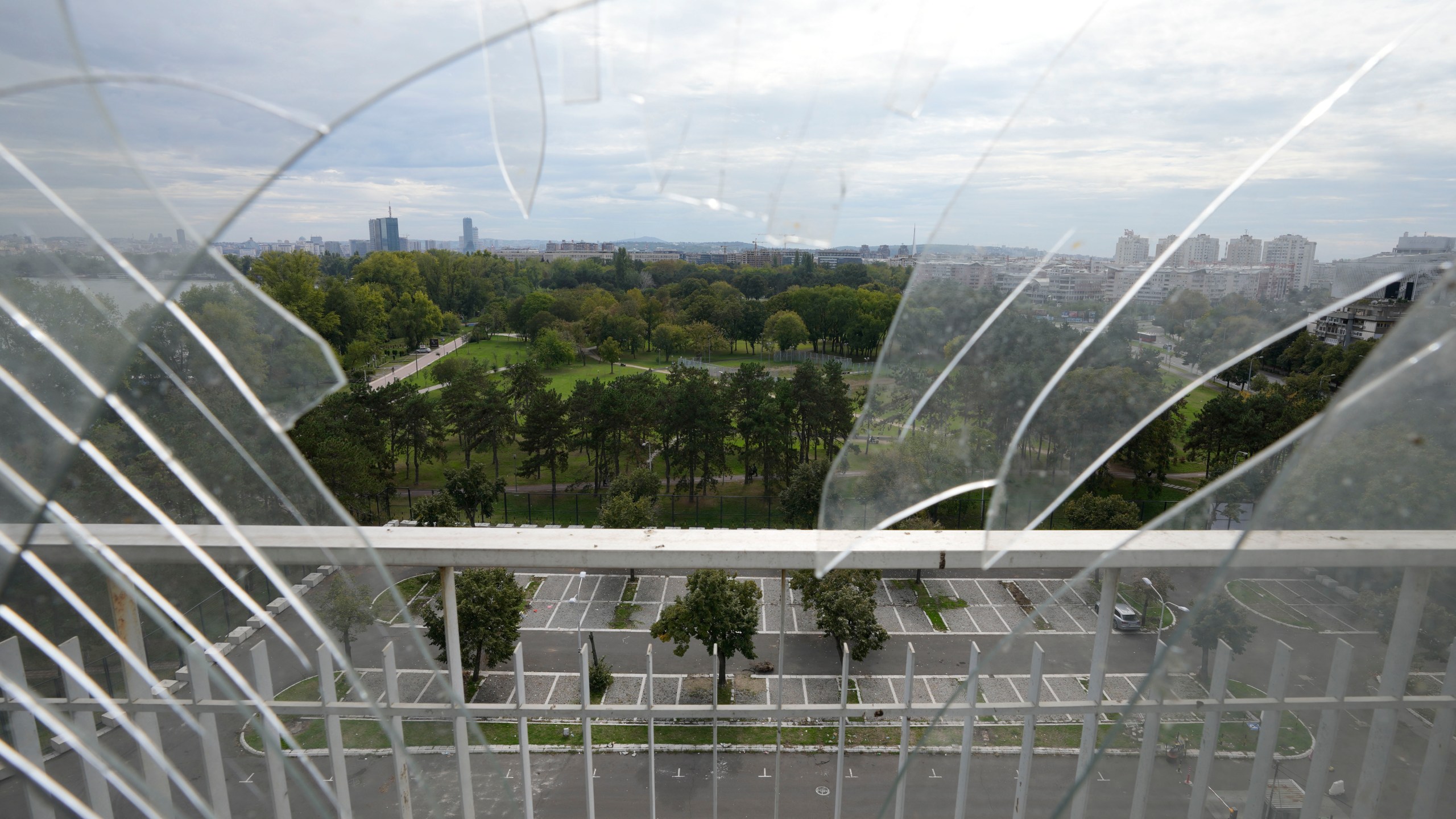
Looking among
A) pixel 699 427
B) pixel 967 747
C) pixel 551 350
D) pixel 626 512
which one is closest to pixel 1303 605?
pixel 967 747

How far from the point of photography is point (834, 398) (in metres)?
15.9

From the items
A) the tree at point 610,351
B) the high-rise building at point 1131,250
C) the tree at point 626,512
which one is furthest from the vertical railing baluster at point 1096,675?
the tree at point 610,351

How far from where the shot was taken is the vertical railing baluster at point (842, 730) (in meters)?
1.26

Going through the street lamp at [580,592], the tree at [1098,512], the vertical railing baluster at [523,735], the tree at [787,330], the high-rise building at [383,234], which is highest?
the high-rise building at [383,234]

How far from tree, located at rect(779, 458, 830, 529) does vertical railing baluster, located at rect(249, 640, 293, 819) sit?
40.7ft

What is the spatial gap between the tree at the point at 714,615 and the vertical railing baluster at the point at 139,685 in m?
5.46

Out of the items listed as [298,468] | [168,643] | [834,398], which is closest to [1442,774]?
[298,468]

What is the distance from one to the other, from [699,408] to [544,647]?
8080 mm

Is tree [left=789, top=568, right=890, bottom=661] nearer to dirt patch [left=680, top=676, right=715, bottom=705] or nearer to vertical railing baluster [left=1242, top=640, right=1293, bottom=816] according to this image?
dirt patch [left=680, top=676, right=715, bottom=705]

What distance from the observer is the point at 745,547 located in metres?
1.20

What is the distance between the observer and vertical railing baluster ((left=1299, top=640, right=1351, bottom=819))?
1.08 m

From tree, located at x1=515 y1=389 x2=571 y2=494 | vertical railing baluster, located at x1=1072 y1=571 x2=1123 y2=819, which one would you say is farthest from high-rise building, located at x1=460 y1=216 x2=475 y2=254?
tree, located at x1=515 y1=389 x2=571 y2=494

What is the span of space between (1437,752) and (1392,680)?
0.50 feet

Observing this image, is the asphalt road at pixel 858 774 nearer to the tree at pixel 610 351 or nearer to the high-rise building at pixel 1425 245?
the high-rise building at pixel 1425 245
